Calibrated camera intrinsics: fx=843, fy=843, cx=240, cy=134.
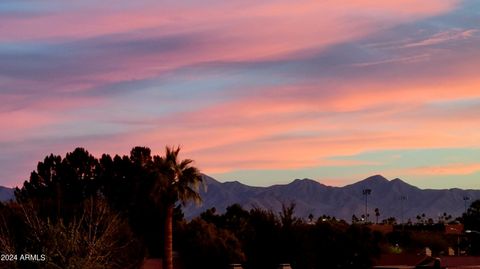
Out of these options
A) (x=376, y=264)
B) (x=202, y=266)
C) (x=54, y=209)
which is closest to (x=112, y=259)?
(x=54, y=209)

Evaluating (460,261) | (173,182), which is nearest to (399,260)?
(460,261)

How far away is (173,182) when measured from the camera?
75.6 meters

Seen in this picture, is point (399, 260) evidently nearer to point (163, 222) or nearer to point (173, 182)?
point (163, 222)

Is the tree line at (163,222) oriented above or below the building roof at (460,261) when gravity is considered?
above

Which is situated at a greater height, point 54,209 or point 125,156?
point 125,156

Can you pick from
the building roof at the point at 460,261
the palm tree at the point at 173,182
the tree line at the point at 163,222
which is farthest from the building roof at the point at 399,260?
the palm tree at the point at 173,182

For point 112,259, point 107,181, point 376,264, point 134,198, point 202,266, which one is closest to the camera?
point 112,259

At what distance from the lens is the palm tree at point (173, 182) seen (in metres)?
74.8

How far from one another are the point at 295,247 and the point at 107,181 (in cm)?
2377

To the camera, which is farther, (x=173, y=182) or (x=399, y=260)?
(x=399, y=260)

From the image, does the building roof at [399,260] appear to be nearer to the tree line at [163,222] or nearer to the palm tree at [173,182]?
the tree line at [163,222]

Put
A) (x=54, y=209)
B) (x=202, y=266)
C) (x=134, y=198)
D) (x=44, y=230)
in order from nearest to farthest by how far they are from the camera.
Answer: (x=44, y=230) → (x=54, y=209) → (x=202, y=266) → (x=134, y=198)

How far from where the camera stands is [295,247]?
9356 cm

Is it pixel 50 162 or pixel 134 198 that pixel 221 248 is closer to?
pixel 134 198
